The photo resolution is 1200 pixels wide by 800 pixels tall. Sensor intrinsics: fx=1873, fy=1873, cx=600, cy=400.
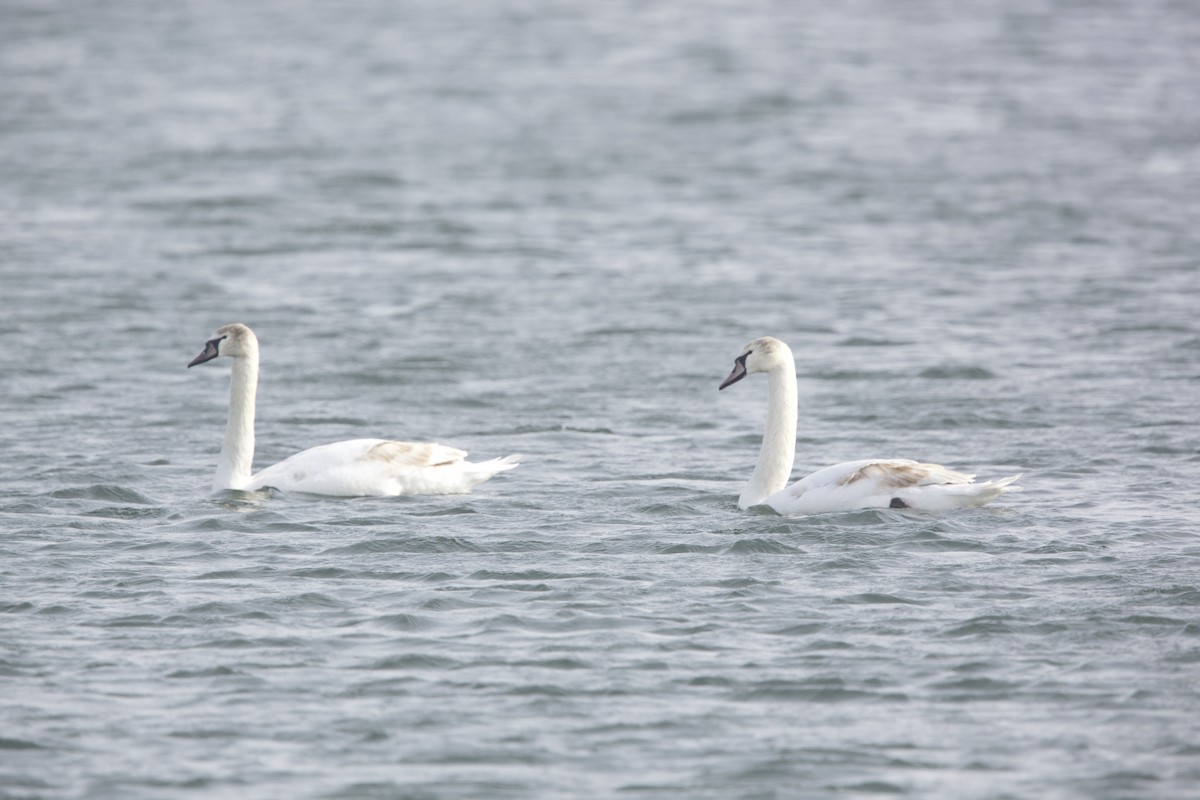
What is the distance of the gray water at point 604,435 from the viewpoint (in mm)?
8188

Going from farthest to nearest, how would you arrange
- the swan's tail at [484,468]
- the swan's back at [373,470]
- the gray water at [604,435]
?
the swan's tail at [484,468], the swan's back at [373,470], the gray water at [604,435]

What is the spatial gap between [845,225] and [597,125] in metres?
11.1

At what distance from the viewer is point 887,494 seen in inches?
451

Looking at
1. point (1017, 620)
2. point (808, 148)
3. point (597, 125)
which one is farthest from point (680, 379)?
point (597, 125)

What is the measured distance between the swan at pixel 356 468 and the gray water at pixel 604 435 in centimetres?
14

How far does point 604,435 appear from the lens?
48.0 feet

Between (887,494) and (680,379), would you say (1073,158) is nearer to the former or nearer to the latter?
(680,379)

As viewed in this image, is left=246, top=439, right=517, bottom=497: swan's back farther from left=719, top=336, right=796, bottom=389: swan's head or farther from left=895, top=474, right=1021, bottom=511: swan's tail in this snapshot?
left=895, top=474, right=1021, bottom=511: swan's tail

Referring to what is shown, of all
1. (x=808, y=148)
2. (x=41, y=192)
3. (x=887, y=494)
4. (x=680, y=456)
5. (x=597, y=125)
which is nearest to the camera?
(x=887, y=494)

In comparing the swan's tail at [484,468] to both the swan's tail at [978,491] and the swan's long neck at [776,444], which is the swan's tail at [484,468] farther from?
the swan's tail at [978,491]

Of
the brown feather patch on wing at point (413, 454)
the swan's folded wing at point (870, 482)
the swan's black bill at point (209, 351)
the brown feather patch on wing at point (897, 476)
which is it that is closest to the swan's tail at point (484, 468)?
the brown feather patch on wing at point (413, 454)

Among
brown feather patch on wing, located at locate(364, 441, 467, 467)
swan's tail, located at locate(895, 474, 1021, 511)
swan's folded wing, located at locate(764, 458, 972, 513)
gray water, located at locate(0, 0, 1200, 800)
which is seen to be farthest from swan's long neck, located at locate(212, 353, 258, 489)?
swan's tail, located at locate(895, 474, 1021, 511)

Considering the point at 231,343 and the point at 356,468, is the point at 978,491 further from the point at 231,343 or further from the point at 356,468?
the point at 231,343

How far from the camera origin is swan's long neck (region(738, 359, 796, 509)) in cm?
1207
